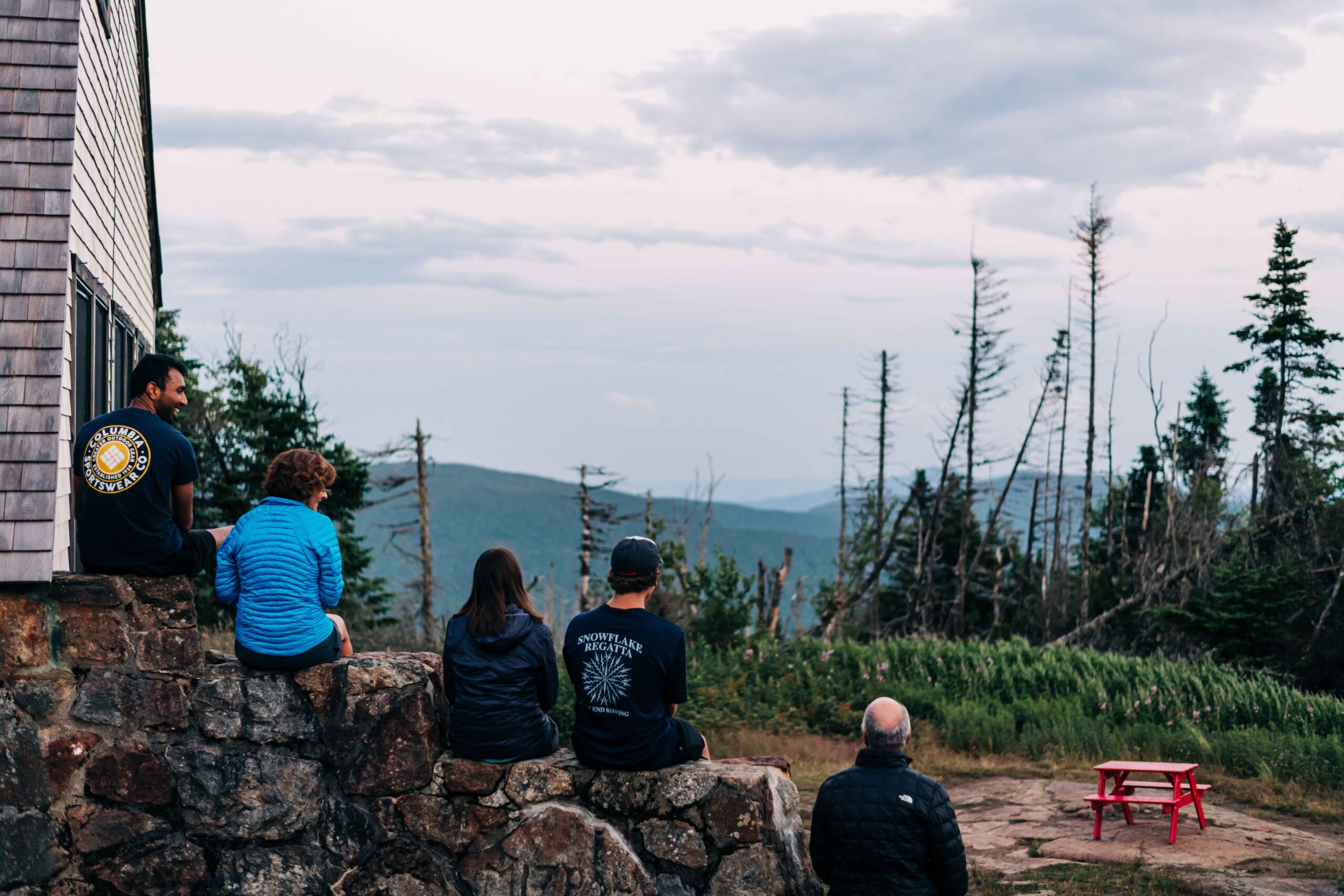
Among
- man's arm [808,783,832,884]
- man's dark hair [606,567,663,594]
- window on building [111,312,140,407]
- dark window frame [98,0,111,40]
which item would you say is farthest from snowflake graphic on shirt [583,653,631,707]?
dark window frame [98,0,111,40]

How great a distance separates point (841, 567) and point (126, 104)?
25290 millimetres

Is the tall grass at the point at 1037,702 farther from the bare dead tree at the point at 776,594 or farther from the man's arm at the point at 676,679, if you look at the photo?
the man's arm at the point at 676,679

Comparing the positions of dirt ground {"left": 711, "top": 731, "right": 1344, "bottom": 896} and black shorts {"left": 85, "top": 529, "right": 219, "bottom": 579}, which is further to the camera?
dirt ground {"left": 711, "top": 731, "right": 1344, "bottom": 896}

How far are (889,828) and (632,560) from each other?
1.66 m

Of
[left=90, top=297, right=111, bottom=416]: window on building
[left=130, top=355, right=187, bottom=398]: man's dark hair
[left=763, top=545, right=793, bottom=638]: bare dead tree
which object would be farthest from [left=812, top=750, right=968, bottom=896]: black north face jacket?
[left=763, top=545, right=793, bottom=638]: bare dead tree

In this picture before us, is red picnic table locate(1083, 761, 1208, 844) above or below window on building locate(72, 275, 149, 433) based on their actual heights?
below

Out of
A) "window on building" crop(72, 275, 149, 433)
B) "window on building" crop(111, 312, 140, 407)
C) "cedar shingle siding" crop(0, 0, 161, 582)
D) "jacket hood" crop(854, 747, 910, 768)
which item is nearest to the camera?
"jacket hood" crop(854, 747, 910, 768)

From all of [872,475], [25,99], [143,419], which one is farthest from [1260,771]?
[872,475]

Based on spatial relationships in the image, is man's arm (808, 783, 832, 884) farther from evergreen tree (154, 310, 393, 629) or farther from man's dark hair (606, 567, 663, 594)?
evergreen tree (154, 310, 393, 629)

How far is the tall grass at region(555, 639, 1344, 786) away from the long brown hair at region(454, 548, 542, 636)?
23.3 feet

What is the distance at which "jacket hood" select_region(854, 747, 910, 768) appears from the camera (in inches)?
187

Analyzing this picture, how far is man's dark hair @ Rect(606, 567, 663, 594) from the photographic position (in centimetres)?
546

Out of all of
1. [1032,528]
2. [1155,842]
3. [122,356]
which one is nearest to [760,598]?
[1155,842]

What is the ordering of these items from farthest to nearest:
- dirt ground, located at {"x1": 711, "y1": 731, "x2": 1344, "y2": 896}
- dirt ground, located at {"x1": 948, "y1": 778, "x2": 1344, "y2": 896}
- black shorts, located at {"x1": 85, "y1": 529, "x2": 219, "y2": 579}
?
1. dirt ground, located at {"x1": 948, "y1": 778, "x2": 1344, "y2": 896}
2. dirt ground, located at {"x1": 711, "y1": 731, "x2": 1344, "y2": 896}
3. black shorts, located at {"x1": 85, "y1": 529, "x2": 219, "y2": 579}
